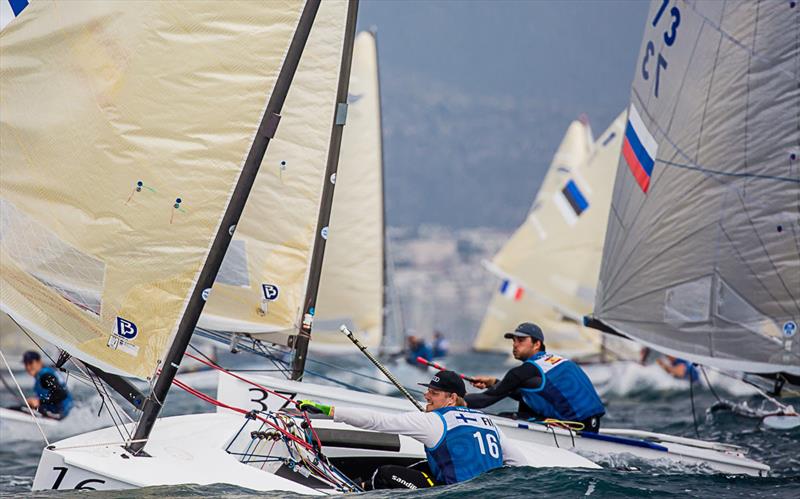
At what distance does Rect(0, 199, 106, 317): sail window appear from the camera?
6.05 metres

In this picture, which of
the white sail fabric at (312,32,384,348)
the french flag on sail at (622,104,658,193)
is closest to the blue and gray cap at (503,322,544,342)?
the french flag on sail at (622,104,658,193)

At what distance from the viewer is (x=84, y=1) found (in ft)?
20.5

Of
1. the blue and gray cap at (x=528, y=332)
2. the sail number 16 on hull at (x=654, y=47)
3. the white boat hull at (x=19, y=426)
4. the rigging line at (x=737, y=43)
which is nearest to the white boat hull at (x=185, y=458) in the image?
the blue and gray cap at (x=528, y=332)

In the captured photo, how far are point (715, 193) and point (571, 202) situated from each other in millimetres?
10802

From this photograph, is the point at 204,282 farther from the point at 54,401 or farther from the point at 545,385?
the point at 54,401

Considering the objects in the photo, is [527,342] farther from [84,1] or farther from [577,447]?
[84,1]

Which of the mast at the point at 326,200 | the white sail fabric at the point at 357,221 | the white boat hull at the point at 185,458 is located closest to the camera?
the white boat hull at the point at 185,458

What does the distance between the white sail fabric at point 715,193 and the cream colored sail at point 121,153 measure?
485 cm

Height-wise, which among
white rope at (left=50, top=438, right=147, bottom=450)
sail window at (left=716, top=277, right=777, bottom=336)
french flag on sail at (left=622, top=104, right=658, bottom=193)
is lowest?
white rope at (left=50, top=438, right=147, bottom=450)

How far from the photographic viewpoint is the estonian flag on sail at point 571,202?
67.6 ft

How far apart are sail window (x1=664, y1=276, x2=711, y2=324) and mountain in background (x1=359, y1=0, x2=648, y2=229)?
117m

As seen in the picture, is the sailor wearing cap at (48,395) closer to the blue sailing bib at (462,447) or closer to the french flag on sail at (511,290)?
the blue sailing bib at (462,447)

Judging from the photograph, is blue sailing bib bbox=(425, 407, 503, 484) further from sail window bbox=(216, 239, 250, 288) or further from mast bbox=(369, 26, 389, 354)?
mast bbox=(369, 26, 389, 354)

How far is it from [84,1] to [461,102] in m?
165
